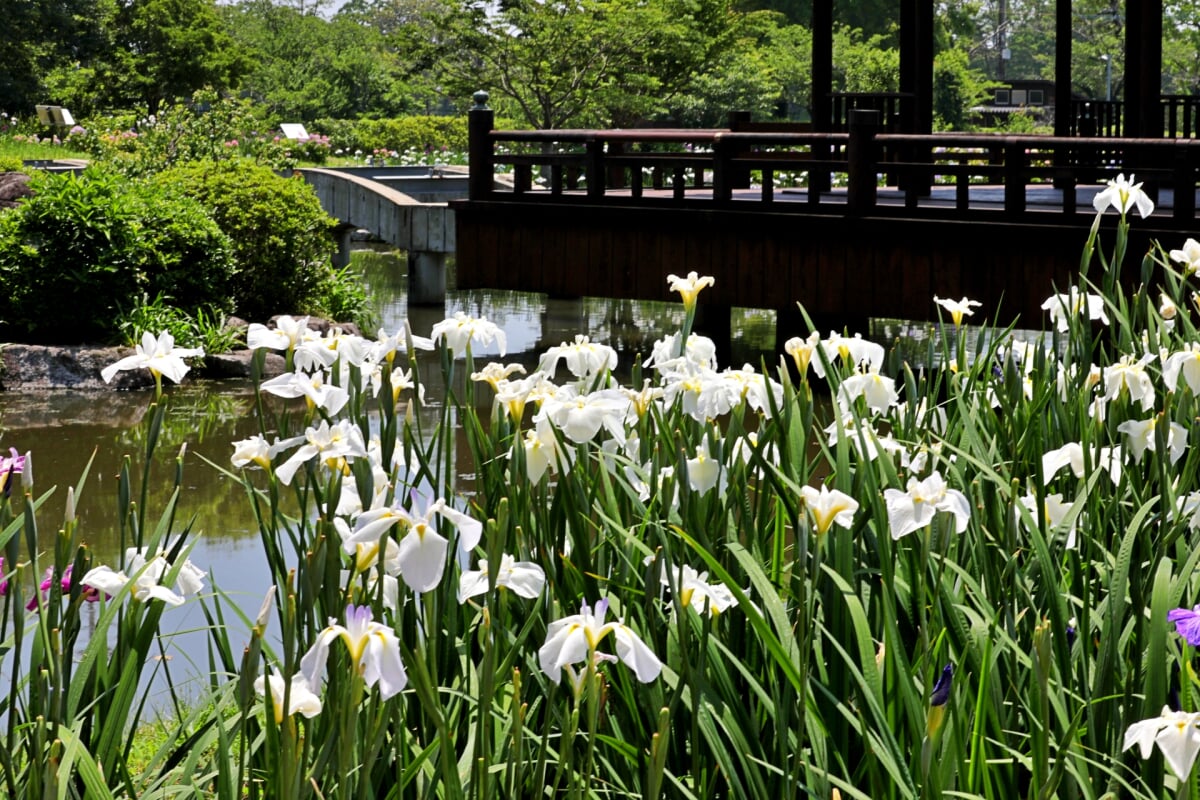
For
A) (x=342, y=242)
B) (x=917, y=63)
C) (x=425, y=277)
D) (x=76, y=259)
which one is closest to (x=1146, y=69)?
(x=917, y=63)

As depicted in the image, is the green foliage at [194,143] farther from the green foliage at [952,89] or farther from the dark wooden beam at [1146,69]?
the green foliage at [952,89]

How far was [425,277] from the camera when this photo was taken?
13172 millimetres

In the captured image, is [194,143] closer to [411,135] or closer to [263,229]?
[263,229]

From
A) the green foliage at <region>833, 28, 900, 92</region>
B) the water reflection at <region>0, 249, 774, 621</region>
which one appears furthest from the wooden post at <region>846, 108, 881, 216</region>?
the green foliage at <region>833, 28, 900, 92</region>

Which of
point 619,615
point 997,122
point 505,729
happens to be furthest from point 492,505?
point 997,122

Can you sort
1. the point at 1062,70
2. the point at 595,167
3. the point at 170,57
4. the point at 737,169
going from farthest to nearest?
1. the point at 170,57
2. the point at 1062,70
3. the point at 595,167
4. the point at 737,169

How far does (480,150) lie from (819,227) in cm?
276

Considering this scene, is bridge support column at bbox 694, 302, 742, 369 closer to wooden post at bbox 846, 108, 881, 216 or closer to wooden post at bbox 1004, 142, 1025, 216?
wooden post at bbox 846, 108, 881, 216

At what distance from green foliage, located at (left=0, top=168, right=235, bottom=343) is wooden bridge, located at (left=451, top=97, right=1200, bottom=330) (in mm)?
2173

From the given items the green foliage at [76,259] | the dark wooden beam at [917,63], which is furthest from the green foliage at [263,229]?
the dark wooden beam at [917,63]

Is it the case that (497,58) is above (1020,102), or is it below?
below

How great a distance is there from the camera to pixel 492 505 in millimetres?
2311

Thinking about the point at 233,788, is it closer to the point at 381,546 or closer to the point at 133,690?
the point at 133,690

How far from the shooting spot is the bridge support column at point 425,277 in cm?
1316
